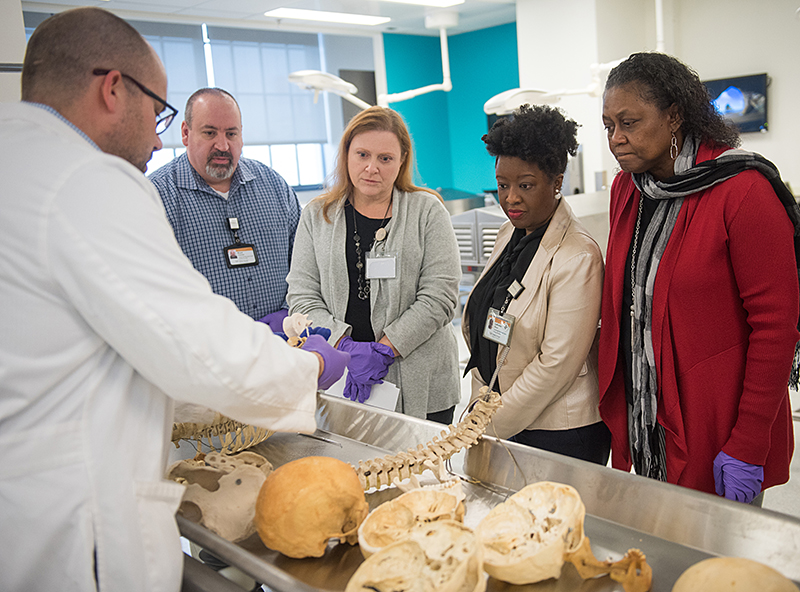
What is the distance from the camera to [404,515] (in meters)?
0.99

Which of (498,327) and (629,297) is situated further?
(498,327)

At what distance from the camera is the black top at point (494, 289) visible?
Answer: 1.61 m

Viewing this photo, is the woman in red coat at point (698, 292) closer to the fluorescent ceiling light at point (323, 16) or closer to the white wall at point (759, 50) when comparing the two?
the white wall at point (759, 50)


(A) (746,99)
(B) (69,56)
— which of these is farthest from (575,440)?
(A) (746,99)

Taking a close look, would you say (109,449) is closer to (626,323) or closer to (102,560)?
(102,560)

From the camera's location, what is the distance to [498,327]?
5.12 feet

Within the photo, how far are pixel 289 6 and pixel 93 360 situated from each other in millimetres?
6227

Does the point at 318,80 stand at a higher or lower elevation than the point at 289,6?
lower

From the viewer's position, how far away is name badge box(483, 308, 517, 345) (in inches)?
60.6

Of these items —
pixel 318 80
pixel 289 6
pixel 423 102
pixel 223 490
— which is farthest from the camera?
pixel 423 102

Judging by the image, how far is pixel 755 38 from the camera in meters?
6.05

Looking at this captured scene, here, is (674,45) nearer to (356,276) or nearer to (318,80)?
(318,80)

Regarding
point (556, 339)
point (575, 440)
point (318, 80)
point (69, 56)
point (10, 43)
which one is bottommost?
point (575, 440)

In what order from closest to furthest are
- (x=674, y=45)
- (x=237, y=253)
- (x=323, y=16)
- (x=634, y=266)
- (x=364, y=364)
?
1. (x=634, y=266)
2. (x=364, y=364)
3. (x=237, y=253)
4. (x=674, y=45)
5. (x=323, y=16)
